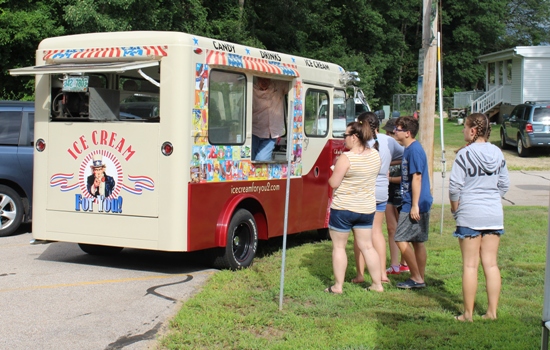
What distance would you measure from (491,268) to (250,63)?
12.8 feet

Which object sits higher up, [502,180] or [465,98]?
[465,98]

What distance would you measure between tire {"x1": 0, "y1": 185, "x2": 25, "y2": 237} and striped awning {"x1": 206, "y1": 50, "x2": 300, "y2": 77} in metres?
4.62

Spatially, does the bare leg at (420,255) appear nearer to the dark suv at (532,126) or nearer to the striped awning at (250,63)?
the striped awning at (250,63)

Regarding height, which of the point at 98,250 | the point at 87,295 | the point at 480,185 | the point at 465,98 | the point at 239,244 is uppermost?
the point at 465,98

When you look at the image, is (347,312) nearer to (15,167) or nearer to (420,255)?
(420,255)

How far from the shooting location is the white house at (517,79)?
36.7 meters

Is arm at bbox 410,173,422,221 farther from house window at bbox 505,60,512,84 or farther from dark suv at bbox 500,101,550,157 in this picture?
house window at bbox 505,60,512,84

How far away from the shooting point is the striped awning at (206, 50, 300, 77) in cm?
792

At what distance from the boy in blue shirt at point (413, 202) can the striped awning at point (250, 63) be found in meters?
2.03

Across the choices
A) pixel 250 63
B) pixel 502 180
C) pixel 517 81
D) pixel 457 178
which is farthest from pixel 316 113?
pixel 517 81

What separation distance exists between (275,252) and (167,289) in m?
2.58

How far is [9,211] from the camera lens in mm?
10781

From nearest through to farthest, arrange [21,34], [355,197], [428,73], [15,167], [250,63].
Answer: [355,197]
[250,63]
[15,167]
[428,73]
[21,34]

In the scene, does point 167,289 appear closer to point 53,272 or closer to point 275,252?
point 53,272
